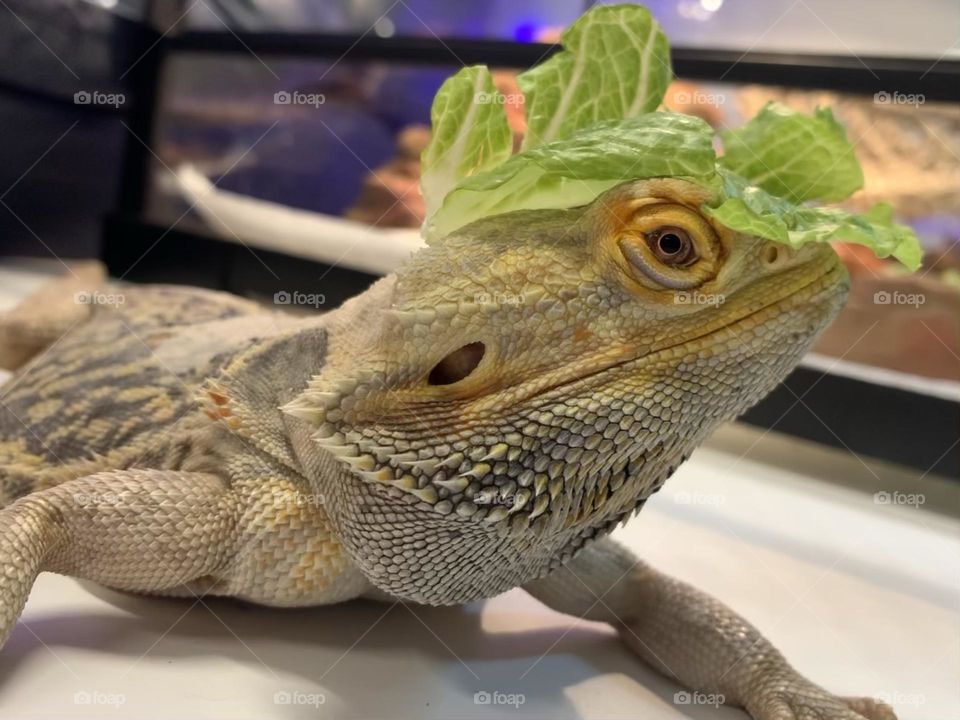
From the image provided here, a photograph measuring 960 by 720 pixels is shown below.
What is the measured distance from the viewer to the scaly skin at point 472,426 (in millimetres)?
1106

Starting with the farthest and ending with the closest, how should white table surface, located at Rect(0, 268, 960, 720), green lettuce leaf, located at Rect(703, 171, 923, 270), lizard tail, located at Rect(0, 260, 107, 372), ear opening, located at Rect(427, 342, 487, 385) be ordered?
lizard tail, located at Rect(0, 260, 107, 372)
white table surface, located at Rect(0, 268, 960, 720)
ear opening, located at Rect(427, 342, 487, 385)
green lettuce leaf, located at Rect(703, 171, 923, 270)

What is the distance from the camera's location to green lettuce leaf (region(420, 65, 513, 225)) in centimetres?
Result: 133

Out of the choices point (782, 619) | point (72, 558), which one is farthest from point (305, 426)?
point (782, 619)

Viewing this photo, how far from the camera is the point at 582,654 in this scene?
1.67m

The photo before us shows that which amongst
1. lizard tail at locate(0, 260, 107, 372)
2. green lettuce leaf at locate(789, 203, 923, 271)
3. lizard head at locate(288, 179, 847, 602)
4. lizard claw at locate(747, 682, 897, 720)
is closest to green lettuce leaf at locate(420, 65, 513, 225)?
lizard head at locate(288, 179, 847, 602)

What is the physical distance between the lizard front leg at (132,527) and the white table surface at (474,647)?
0.48 feet

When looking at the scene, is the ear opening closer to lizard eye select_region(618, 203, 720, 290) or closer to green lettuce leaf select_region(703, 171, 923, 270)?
lizard eye select_region(618, 203, 720, 290)

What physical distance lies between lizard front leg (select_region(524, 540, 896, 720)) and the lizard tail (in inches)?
68.4

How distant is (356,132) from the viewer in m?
4.84

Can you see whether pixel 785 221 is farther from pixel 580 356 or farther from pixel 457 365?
pixel 457 365

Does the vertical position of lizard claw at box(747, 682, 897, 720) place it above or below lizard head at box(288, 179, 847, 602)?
below

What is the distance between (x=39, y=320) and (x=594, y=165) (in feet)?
6.95

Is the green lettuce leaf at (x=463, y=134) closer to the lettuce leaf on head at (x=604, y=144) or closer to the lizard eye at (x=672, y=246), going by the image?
the lettuce leaf on head at (x=604, y=144)

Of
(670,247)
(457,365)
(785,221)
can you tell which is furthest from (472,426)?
(785,221)
